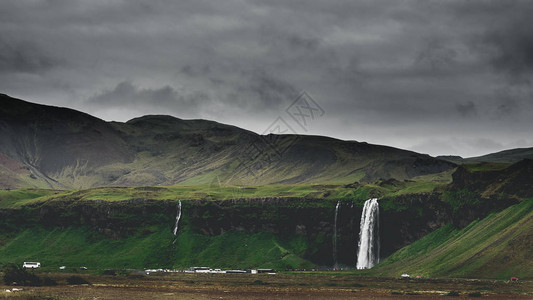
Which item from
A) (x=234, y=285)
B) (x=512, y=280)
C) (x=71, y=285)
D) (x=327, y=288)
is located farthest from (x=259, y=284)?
(x=512, y=280)

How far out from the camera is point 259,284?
196m

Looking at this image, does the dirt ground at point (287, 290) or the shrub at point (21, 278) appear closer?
the dirt ground at point (287, 290)

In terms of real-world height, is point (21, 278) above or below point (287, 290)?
above

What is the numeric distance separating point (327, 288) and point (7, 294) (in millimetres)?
79631

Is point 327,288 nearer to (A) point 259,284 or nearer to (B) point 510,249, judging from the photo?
(A) point 259,284

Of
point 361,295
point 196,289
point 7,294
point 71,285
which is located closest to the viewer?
point 7,294

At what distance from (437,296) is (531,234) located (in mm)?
50540

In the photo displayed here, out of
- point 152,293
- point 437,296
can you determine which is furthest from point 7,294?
point 437,296

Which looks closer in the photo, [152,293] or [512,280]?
[152,293]

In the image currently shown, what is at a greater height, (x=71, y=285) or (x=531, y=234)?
(x=531, y=234)

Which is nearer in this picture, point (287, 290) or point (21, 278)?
point (287, 290)

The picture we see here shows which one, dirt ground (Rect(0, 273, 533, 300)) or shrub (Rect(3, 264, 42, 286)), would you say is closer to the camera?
dirt ground (Rect(0, 273, 533, 300))

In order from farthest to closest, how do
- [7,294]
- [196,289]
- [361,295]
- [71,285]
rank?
[71,285] → [196,289] → [361,295] → [7,294]

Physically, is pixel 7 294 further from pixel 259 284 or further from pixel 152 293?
pixel 259 284
